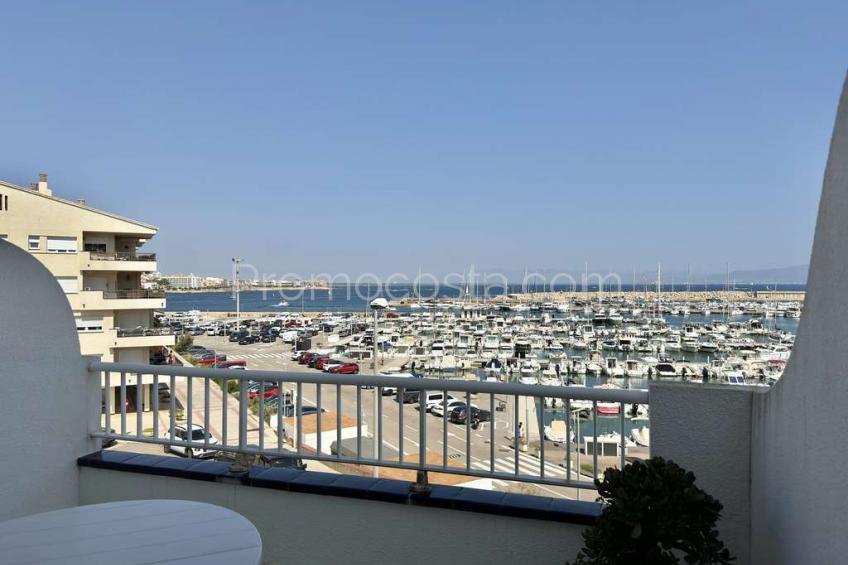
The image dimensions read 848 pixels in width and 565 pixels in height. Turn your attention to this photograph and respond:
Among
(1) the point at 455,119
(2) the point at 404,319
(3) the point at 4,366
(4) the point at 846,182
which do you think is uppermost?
(1) the point at 455,119

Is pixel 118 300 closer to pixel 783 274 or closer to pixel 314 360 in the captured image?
pixel 314 360

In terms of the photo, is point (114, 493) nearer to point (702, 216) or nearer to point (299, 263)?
point (702, 216)

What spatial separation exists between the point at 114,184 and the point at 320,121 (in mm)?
12320

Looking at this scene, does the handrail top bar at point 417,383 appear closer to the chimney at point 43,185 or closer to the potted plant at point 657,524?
the potted plant at point 657,524

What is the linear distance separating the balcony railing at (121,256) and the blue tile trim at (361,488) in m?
19.1

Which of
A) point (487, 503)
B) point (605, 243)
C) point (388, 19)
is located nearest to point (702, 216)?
point (605, 243)

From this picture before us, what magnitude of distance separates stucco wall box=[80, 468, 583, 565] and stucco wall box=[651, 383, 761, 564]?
23.6 inches

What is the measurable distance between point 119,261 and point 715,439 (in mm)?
22157

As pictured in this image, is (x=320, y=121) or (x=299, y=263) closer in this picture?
(x=320, y=121)

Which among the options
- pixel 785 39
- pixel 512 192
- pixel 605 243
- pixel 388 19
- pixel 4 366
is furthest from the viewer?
pixel 605 243

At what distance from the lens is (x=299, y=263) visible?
6925 centimetres

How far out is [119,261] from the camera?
2008 cm

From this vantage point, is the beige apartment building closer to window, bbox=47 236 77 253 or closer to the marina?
window, bbox=47 236 77 253

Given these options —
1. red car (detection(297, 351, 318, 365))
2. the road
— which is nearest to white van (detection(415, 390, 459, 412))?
the road
